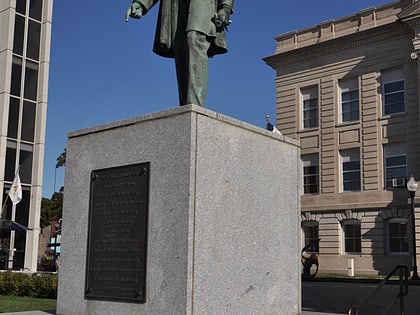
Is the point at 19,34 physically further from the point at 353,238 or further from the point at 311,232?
the point at 353,238

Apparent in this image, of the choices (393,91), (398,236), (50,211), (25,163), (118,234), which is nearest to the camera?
(118,234)

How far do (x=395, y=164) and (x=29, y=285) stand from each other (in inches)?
1105

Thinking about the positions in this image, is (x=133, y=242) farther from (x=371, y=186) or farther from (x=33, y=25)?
(x=33, y=25)

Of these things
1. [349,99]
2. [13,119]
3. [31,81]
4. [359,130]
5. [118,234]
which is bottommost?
[118,234]

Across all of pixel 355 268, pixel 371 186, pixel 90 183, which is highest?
pixel 371 186

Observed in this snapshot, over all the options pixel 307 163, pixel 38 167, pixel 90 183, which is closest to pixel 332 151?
pixel 307 163

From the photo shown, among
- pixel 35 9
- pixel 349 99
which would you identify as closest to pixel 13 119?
pixel 35 9

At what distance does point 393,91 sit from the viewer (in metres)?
37.5

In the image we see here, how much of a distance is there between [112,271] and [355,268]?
3258 centimetres

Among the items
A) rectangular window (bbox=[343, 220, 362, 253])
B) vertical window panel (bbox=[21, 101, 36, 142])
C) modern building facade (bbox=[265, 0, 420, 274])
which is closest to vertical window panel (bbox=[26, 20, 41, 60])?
vertical window panel (bbox=[21, 101, 36, 142])

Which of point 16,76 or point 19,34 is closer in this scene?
point 16,76

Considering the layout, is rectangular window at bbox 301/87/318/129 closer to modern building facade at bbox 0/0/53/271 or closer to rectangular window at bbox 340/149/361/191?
rectangular window at bbox 340/149/361/191

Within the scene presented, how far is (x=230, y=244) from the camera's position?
6.26 m

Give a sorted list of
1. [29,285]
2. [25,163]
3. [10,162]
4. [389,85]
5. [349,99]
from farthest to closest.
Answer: [25,163] < [349,99] < [10,162] < [389,85] < [29,285]
